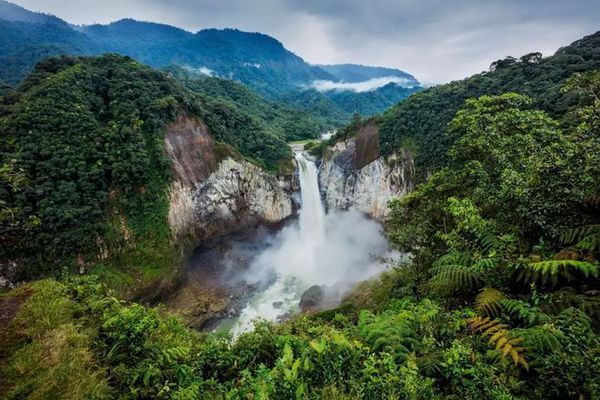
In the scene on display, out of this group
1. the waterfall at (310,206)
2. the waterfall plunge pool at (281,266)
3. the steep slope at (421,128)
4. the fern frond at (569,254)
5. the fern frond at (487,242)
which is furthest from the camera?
the waterfall at (310,206)

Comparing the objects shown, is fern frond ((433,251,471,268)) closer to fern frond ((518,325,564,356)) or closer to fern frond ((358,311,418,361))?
fern frond ((358,311,418,361))

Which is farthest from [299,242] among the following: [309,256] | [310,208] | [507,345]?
[507,345]

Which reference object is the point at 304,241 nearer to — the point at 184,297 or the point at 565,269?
the point at 184,297

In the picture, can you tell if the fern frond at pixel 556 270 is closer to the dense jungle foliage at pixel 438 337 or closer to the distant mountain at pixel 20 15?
the dense jungle foliage at pixel 438 337

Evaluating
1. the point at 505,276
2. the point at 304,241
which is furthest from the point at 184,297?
the point at 505,276

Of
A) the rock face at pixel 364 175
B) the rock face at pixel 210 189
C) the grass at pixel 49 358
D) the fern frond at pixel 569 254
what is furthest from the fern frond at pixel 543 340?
the rock face at pixel 364 175
